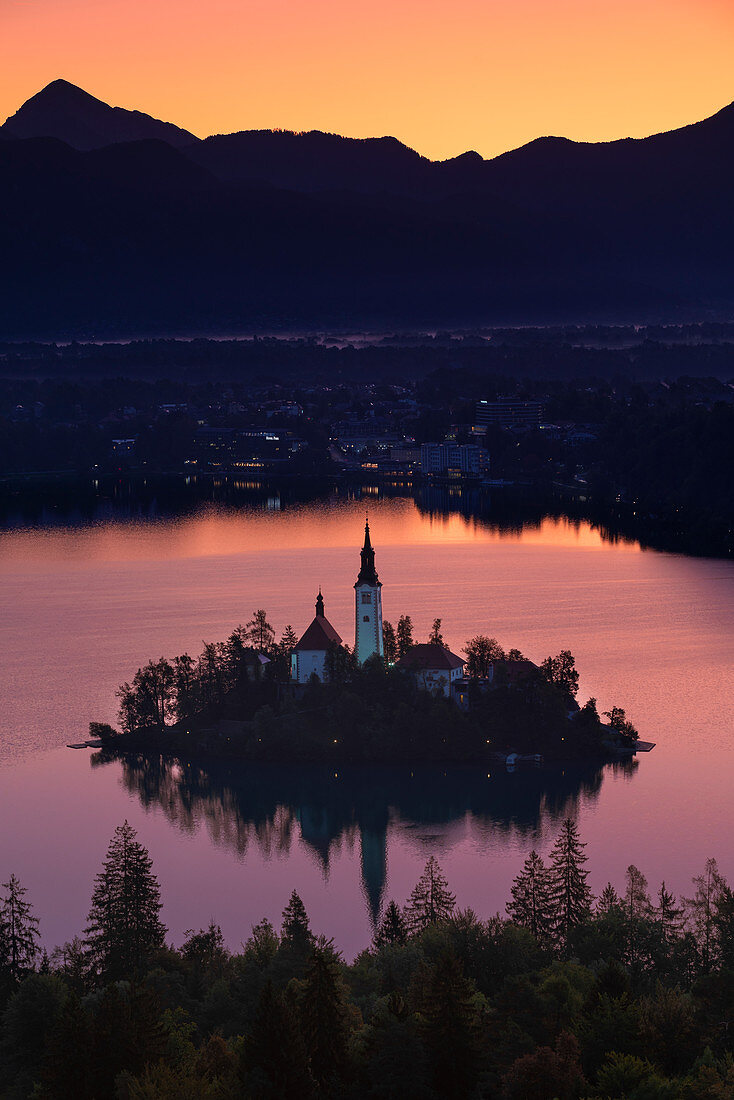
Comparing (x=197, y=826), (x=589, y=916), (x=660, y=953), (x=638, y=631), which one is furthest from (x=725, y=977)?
(x=638, y=631)

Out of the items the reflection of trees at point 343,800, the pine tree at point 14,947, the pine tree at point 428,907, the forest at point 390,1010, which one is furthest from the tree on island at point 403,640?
the pine tree at point 14,947

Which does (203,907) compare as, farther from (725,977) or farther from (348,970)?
(725,977)

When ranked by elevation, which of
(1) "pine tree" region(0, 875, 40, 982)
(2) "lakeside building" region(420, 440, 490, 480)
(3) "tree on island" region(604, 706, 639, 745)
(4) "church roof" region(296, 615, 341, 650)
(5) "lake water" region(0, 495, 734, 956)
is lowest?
(2) "lakeside building" region(420, 440, 490, 480)

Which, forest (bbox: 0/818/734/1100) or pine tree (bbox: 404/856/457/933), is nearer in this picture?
forest (bbox: 0/818/734/1100)

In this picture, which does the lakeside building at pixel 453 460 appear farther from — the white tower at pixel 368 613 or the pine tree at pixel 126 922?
the pine tree at pixel 126 922

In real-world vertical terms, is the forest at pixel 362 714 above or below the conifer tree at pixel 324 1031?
below

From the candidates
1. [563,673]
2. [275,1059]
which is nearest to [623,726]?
[563,673]

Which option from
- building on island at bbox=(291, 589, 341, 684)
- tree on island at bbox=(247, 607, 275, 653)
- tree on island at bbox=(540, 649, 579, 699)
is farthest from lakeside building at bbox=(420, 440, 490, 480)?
building on island at bbox=(291, 589, 341, 684)

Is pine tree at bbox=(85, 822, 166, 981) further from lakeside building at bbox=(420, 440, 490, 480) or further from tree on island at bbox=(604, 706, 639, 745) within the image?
lakeside building at bbox=(420, 440, 490, 480)
